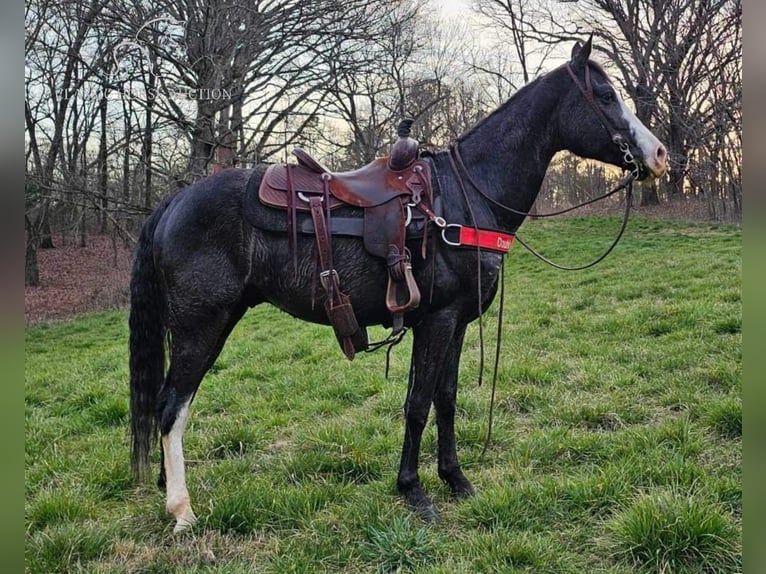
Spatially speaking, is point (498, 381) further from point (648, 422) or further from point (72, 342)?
point (72, 342)

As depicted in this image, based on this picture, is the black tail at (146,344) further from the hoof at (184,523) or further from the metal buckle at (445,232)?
the metal buckle at (445,232)

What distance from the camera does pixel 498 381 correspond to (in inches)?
176

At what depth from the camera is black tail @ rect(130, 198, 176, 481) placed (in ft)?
9.52

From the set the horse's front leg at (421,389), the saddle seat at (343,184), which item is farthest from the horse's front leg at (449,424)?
the saddle seat at (343,184)

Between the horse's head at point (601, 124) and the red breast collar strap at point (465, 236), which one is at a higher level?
the horse's head at point (601, 124)

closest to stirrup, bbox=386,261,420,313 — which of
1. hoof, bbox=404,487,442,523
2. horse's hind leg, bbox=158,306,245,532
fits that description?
horse's hind leg, bbox=158,306,245,532

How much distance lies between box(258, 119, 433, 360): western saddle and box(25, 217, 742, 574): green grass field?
97 cm

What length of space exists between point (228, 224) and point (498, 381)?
A: 2.85 meters

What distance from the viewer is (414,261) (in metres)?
2.72

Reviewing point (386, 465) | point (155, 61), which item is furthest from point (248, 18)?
point (386, 465)

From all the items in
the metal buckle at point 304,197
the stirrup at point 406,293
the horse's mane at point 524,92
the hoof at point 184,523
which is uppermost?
the horse's mane at point 524,92

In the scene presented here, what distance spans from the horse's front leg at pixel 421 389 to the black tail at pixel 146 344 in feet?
4.86

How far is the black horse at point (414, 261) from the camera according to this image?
2.69 meters

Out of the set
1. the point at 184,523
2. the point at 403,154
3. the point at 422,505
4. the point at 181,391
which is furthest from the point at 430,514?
the point at 403,154
